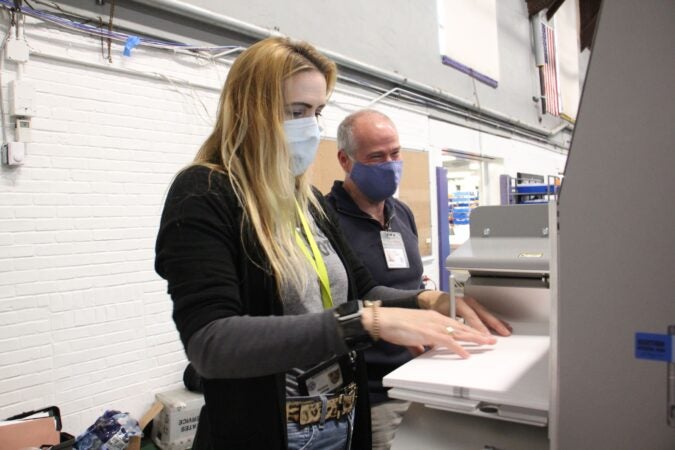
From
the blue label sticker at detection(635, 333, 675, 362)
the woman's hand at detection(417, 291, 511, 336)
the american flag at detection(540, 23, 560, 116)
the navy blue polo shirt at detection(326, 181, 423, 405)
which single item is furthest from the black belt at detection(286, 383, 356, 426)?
the american flag at detection(540, 23, 560, 116)

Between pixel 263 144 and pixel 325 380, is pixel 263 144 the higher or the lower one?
the higher one

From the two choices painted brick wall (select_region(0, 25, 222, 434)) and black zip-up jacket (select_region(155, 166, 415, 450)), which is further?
painted brick wall (select_region(0, 25, 222, 434))

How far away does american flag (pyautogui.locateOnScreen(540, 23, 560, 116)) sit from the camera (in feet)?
30.7

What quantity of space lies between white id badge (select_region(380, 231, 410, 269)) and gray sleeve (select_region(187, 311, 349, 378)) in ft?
3.51

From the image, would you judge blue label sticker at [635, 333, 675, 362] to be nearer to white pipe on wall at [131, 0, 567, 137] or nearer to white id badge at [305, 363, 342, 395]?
white id badge at [305, 363, 342, 395]

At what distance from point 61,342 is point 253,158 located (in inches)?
92.7

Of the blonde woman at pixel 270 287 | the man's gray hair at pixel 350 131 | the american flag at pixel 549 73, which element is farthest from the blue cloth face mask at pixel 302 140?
the american flag at pixel 549 73

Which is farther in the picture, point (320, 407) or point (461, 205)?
point (461, 205)

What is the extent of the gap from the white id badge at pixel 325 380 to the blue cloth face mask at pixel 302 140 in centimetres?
51

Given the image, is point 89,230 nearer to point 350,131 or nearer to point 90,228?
point 90,228

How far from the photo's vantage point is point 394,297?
1.34m

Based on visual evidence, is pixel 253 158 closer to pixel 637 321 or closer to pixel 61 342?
pixel 637 321

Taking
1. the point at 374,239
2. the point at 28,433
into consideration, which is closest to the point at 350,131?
the point at 374,239

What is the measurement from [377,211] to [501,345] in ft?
3.53
